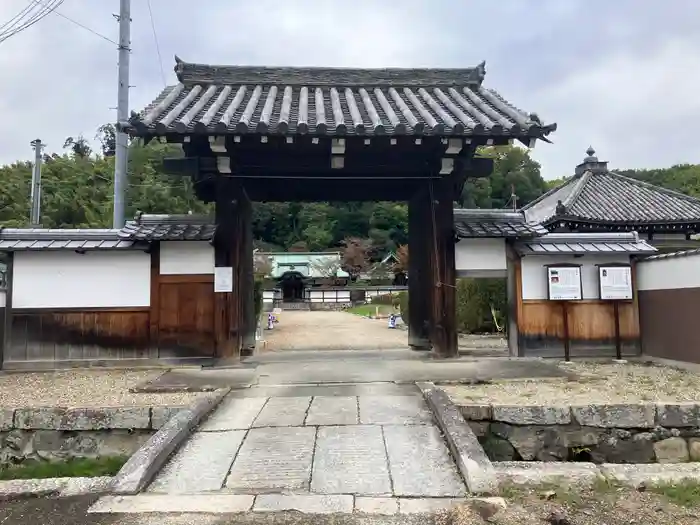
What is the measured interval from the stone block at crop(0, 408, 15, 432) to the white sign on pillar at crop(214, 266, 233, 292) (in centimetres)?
350

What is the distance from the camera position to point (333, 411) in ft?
17.4

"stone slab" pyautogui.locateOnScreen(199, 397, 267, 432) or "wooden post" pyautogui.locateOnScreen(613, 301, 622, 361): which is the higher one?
Answer: "wooden post" pyautogui.locateOnScreen(613, 301, 622, 361)

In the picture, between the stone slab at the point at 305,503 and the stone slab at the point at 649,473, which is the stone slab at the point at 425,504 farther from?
the stone slab at the point at 649,473

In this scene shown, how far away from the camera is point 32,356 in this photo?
27.1 ft

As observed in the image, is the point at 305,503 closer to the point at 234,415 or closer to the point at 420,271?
the point at 234,415

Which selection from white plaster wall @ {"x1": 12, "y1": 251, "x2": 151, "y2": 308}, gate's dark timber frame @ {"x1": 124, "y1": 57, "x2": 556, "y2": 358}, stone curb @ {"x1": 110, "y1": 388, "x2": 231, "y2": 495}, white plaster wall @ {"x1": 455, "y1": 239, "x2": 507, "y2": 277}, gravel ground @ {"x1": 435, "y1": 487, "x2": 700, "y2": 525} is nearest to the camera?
gravel ground @ {"x1": 435, "y1": 487, "x2": 700, "y2": 525}

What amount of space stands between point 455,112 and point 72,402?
6498mm

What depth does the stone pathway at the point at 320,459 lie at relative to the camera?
3.51 m

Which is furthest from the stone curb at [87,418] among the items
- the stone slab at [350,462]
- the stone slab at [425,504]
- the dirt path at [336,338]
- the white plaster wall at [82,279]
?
the dirt path at [336,338]

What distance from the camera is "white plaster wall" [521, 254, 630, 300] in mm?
8867

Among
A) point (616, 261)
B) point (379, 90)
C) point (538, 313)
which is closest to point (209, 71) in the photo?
point (379, 90)

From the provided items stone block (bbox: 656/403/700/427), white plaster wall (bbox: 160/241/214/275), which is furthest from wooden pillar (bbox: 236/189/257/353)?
stone block (bbox: 656/403/700/427)

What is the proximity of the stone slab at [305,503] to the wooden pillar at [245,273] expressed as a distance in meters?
5.39

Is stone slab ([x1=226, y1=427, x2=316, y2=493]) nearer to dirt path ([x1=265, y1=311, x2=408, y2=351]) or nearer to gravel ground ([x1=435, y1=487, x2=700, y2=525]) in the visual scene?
gravel ground ([x1=435, y1=487, x2=700, y2=525])
